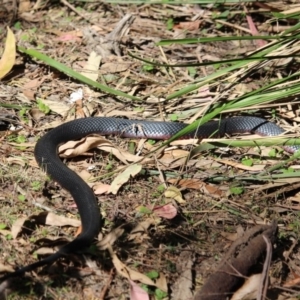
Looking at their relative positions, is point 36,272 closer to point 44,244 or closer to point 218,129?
point 44,244

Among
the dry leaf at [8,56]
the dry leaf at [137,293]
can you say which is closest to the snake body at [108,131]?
the dry leaf at [137,293]

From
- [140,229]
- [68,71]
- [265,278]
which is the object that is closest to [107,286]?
[140,229]

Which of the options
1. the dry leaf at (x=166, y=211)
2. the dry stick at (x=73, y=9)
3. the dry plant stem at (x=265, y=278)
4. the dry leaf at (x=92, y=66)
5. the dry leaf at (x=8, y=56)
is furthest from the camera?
the dry stick at (x=73, y=9)

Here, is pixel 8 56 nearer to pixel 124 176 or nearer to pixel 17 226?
pixel 124 176

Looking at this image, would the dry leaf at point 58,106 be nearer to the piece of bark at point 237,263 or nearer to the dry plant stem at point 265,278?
the piece of bark at point 237,263

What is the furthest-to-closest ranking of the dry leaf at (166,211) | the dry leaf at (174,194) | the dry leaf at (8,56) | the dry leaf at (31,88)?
the dry leaf at (8,56) < the dry leaf at (31,88) < the dry leaf at (174,194) < the dry leaf at (166,211)

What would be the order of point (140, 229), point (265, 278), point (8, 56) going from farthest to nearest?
point (8, 56)
point (140, 229)
point (265, 278)

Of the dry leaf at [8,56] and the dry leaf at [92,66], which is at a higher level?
the dry leaf at [8,56]
